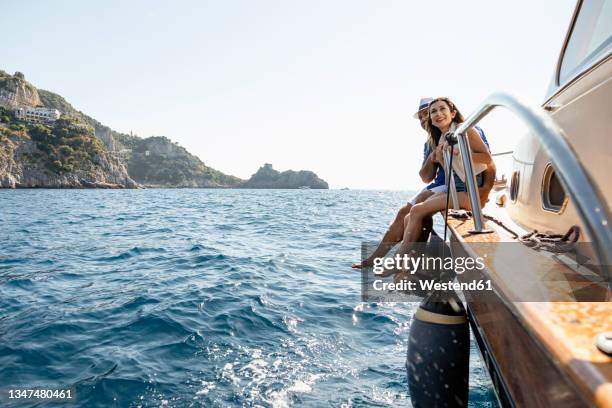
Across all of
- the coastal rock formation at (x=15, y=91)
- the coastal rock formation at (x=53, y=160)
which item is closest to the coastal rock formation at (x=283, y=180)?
the coastal rock formation at (x=53, y=160)

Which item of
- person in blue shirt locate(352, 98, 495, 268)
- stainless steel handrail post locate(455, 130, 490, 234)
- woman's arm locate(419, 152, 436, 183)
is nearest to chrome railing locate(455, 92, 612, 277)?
stainless steel handrail post locate(455, 130, 490, 234)

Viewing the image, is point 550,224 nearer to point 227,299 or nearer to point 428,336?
point 428,336

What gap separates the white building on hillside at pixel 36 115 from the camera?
97494 millimetres

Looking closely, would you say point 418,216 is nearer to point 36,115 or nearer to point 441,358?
point 441,358

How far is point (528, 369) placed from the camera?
114 centimetres

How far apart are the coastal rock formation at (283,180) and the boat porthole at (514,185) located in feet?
525

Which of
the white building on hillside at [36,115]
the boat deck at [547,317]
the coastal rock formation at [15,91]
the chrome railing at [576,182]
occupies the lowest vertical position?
the boat deck at [547,317]

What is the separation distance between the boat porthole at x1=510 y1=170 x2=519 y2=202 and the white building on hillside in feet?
383

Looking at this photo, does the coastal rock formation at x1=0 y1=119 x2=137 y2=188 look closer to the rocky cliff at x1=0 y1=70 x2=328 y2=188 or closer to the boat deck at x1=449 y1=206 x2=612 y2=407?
the rocky cliff at x1=0 y1=70 x2=328 y2=188

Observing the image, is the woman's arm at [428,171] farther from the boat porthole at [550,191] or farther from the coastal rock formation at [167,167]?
the coastal rock formation at [167,167]

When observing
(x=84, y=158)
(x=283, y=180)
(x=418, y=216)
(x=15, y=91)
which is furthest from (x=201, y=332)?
(x=283, y=180)

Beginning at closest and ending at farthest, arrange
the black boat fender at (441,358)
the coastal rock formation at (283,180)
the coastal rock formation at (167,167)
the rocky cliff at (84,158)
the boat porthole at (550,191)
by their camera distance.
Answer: the black boat fender at (441,358) < the boat porthole at (550,191) < the rocky cliff at (84,158) < the coastal rock formation at (167,167) < the coastal rock formation at (283,180)

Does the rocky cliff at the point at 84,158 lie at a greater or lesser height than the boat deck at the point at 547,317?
greater

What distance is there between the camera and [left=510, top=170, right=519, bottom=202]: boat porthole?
333 cm
